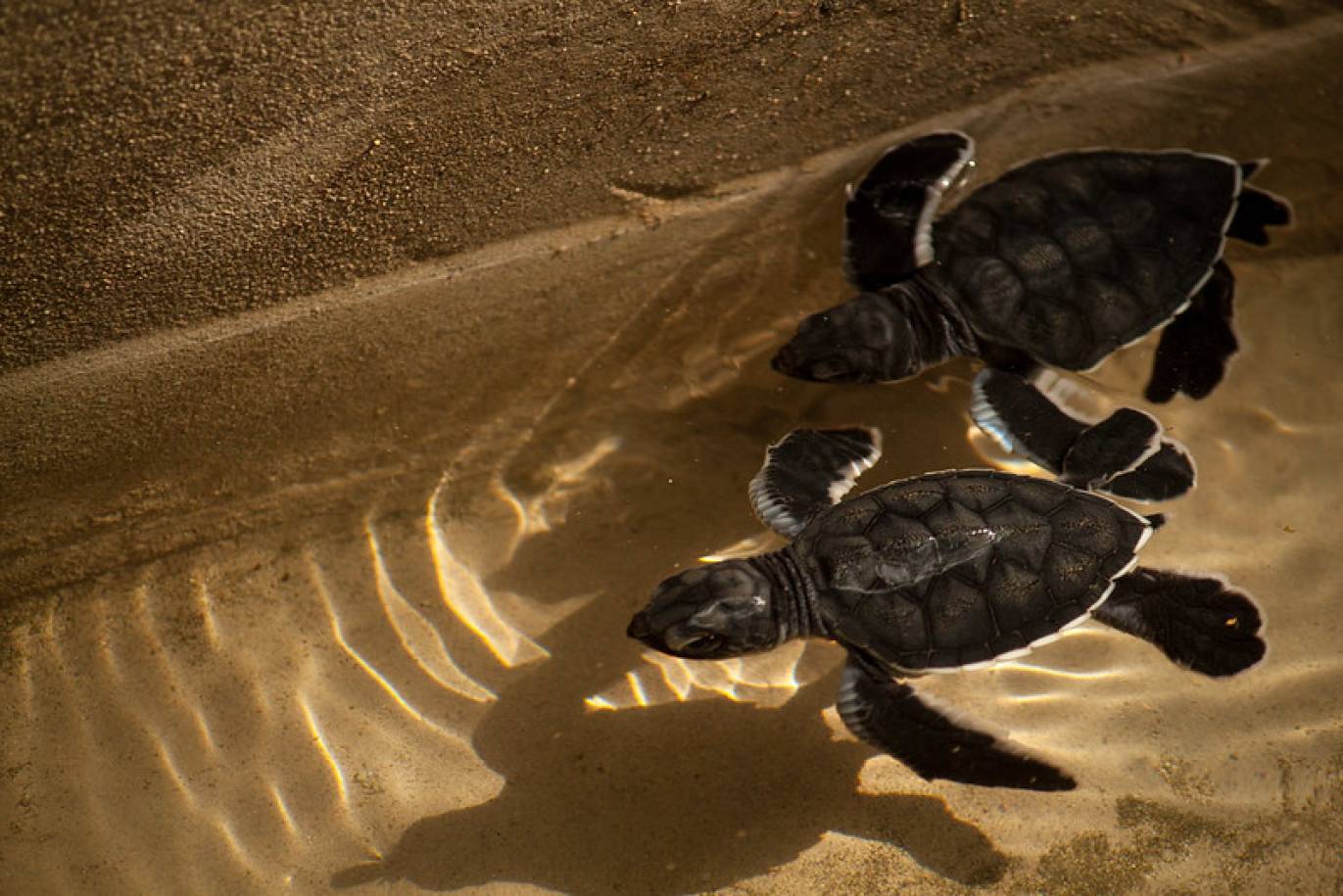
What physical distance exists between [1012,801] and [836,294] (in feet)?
5.24

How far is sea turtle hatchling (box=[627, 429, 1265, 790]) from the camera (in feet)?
7.26

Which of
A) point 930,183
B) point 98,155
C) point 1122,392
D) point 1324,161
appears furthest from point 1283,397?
point 98,155

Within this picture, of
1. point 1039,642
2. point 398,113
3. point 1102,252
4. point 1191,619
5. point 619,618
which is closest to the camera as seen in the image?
point 398,113

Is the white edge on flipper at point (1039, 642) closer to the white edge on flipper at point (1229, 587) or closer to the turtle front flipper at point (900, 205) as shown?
the white edge on flipper at point (1229, 587)

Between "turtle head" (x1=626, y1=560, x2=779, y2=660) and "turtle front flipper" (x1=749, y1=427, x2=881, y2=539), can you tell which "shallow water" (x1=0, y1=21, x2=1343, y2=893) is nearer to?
"turtle front flipper" (x1=749, y1=427, x2=881, y2=539)

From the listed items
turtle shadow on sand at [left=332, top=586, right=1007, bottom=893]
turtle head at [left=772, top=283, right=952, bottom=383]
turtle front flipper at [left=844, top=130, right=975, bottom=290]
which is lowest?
turtle shadow on sand at [left=332, top=586, right=1007, bottom=893]

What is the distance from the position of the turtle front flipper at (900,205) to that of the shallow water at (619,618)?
0.09 m

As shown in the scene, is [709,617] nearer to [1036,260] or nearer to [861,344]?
[861,344]

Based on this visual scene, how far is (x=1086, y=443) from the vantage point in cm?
248

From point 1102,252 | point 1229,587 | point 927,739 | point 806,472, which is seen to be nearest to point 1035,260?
point 1102,252

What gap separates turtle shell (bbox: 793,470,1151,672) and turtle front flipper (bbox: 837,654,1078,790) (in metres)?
0.12

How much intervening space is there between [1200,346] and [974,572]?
1.19m

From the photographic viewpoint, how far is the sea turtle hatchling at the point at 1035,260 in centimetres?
255

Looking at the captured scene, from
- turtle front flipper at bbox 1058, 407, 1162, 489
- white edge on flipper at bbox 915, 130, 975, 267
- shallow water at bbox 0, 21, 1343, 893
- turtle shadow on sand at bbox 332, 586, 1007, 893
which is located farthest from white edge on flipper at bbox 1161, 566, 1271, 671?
white edge on flipper at bbox 915, 130, 975, 267
